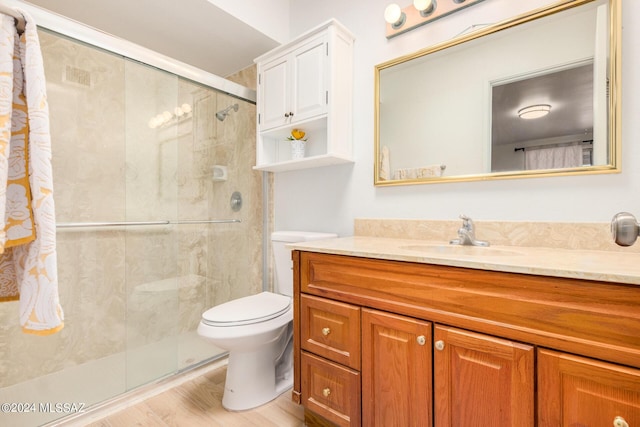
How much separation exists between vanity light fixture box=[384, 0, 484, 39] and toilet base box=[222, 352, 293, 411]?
74.6 inches

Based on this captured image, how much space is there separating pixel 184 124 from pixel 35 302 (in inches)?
60.7

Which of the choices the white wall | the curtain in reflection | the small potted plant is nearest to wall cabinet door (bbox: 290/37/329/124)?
the small potted plant

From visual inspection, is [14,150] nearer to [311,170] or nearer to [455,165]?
[311,170]

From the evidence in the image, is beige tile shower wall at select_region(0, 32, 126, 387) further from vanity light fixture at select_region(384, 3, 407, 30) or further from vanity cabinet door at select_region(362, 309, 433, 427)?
vanity cabinet door at select_region(362, 309, 433, 427)

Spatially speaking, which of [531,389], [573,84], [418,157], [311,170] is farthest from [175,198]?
[573,84]

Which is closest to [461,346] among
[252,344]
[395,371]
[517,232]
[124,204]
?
[395,371]

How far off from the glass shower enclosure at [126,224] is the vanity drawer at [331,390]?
97 centimetres

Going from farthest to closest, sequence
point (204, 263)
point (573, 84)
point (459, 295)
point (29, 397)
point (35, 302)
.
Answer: point (204, 263) < point (29, 397) < point (573, 84) < point (459, 295) < point (35, 302)

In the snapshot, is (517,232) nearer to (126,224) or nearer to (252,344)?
(252,344)

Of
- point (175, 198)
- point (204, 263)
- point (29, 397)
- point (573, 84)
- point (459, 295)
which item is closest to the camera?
point (459, 295)

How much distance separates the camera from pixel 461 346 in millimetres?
924

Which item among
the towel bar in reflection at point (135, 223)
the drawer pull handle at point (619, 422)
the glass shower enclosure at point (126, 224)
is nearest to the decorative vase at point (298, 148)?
the glass shower enclosure at point (126, 224)

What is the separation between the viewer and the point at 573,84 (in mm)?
1180

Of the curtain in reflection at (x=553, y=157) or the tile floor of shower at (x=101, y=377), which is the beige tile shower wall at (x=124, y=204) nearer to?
the tile floor of shower at (x=101, y=377)
